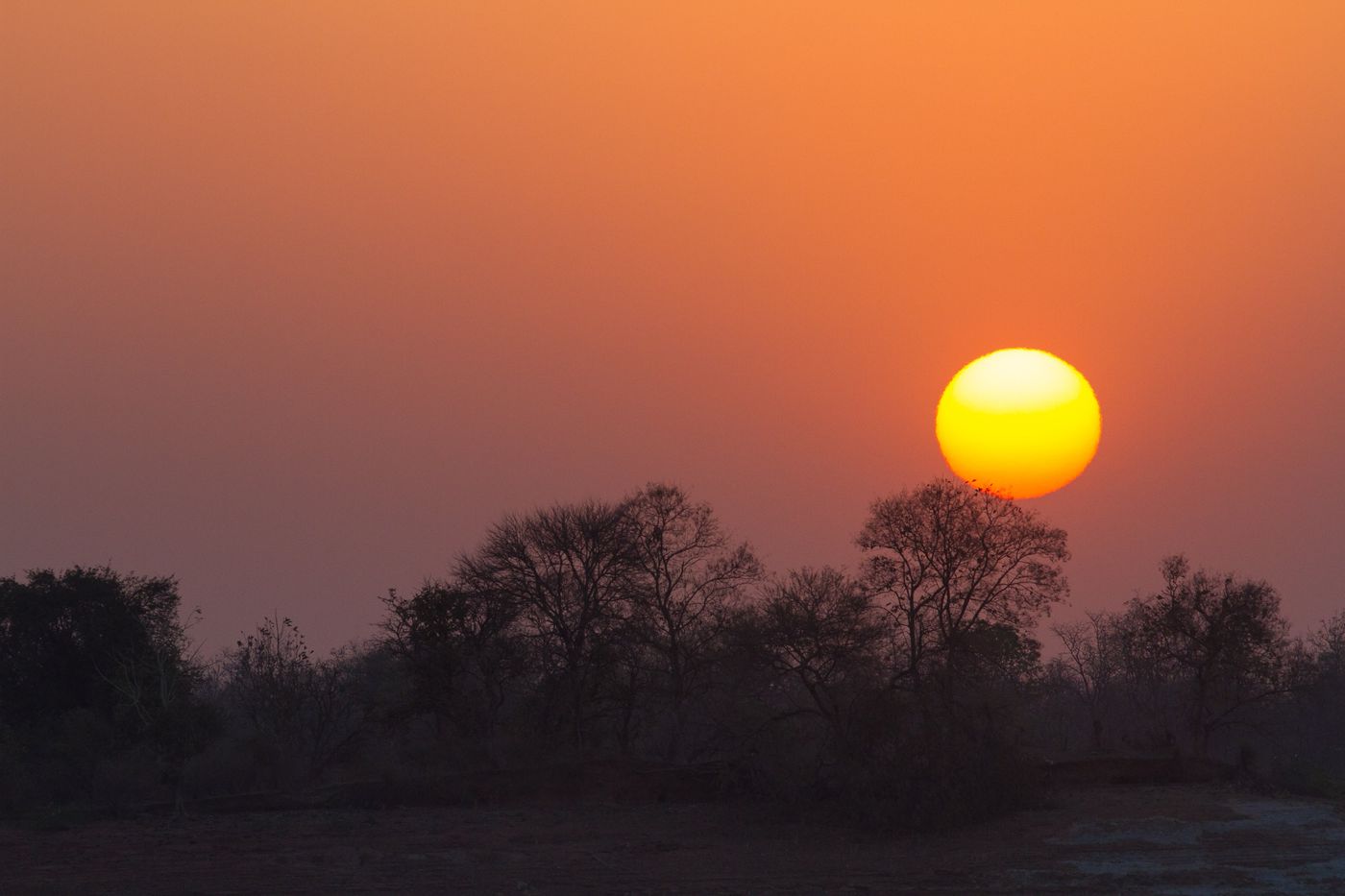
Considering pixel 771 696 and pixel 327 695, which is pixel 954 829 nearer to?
pixel 771 696

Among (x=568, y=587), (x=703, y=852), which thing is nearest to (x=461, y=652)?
(x=568, y=587)

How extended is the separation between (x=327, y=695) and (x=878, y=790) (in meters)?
23.9

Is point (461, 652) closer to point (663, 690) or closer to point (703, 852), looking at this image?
point (663, 690)

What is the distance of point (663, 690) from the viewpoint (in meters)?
41.9

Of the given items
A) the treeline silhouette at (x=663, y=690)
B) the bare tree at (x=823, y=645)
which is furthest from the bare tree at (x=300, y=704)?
the bare tree at (x=823, y=645)

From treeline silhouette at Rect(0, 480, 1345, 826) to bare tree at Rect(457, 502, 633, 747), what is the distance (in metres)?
0.08

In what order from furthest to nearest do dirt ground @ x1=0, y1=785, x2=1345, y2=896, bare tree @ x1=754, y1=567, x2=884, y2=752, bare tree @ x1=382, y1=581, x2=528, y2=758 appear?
1. bare tree @ x1=382, y1=581, x2=528, y2=758
2. bare tree @ x1=754, y1=567, x2=884, y2=752
3. dirt ground @ x1=0, y1=785, x2=1345, y2=896

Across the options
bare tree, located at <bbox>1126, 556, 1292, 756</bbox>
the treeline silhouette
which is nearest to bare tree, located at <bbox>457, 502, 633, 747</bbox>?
the treeline silhouette

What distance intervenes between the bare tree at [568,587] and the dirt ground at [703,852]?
8.06 metres

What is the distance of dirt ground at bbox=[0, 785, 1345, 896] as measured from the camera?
2389cm

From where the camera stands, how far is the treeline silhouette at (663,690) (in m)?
32.9

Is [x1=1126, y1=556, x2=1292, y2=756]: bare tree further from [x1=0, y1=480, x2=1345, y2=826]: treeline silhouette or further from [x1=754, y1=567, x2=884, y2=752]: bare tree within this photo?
[x1=754, y1=567, x2=884, y2=752]: bare tree

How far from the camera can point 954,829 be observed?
30.3m

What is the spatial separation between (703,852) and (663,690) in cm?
1386
